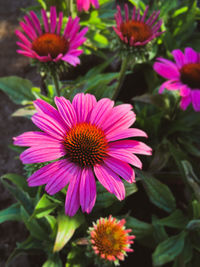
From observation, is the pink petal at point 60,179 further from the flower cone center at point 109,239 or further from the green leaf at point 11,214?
the green leaf at point 11,214

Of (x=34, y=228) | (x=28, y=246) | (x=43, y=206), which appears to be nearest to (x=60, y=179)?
(x=43, y=206)

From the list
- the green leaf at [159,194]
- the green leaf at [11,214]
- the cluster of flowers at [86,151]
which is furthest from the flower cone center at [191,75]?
the green leaf at [11,214]

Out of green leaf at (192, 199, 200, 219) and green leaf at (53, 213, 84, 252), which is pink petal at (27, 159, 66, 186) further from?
green leaf at (192, 199, 200, 219)

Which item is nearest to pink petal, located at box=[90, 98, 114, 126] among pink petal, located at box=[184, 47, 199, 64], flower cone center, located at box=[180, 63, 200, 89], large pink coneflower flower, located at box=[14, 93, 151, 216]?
large pink coneflower flower, located at box=[14, 93, 151, 216]

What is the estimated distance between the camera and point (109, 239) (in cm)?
89

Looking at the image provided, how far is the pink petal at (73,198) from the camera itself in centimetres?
70

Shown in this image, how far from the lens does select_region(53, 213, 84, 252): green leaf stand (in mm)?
980

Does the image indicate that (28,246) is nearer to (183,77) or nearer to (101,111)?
(101,111)

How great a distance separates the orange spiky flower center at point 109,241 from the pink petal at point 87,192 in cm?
25

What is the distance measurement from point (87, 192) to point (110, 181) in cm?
7

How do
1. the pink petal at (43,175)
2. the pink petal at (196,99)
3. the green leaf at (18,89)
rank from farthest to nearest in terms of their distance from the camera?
1. the green leaf at (18,89)
2. the pink petal at (196,99)
3. the pink petal at (43,175)

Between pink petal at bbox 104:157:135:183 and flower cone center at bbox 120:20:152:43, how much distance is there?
30.0 inches

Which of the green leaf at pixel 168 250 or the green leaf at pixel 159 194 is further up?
the green leaf at pixel 159 194

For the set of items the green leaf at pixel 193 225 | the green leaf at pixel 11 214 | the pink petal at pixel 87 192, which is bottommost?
the green leaf at pixel 193 225
